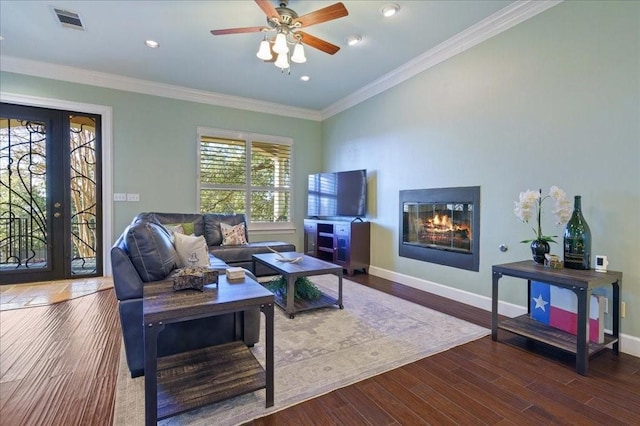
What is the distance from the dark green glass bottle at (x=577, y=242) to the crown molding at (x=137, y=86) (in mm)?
4807

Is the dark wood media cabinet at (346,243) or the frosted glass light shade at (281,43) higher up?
the frosted glass light shade at (281,43)

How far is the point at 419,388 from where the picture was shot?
5.97 feet

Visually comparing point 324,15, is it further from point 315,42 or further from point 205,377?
point 205,377

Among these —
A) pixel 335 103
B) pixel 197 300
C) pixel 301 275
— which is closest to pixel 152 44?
pixel 335 103

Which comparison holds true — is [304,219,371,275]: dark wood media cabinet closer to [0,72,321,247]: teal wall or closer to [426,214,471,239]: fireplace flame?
[426,214,471,239]: fireplace flame

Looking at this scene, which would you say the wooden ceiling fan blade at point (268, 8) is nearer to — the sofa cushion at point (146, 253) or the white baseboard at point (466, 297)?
Answer: the sofa cushion at point (146, 253)

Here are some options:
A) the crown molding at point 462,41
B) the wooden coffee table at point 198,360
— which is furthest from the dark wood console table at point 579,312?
the crown molding at point 462,41

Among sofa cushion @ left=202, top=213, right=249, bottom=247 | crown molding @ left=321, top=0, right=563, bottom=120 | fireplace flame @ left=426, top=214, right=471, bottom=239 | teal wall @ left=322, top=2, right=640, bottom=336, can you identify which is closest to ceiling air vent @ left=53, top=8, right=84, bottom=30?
sofa cushion @ left=202, top=213, right=249, bottom=247

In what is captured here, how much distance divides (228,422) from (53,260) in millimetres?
4407

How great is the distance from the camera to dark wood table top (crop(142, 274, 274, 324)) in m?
1.41

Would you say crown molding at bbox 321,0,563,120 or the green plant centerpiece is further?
the green plant centerpiece

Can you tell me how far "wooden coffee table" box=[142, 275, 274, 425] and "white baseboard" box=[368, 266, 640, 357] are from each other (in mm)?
2522

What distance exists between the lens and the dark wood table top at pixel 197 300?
1405 mm

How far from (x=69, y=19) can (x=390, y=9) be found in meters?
3.25
